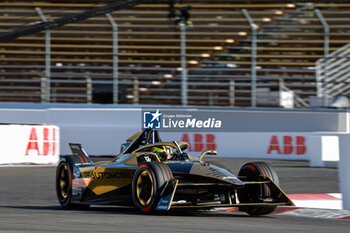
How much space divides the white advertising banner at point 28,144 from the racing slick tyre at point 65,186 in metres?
7.32

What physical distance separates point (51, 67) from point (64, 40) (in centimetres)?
130

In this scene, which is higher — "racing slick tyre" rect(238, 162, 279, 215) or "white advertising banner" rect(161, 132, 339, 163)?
"white advertising banner" rect(161, 132, 339, 163)

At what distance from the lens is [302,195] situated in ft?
35.7

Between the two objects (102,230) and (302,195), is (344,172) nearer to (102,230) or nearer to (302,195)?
(302,195)

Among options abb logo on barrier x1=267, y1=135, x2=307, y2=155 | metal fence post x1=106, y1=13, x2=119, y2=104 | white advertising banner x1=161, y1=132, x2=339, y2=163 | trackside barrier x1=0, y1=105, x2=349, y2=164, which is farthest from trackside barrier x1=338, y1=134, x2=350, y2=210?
metal fence post x1=106, y1=13, x2=119, y2=104

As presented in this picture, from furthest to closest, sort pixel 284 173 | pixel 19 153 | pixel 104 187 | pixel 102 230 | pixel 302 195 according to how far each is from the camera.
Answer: pixel 19 153 < pixel 284 173 < pixel 302 195 < pixel 104 187 < pixel 102 230

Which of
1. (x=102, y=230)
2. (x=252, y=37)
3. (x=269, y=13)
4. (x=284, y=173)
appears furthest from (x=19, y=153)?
(x=102, y=230)

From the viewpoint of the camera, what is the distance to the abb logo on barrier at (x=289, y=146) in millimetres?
18328

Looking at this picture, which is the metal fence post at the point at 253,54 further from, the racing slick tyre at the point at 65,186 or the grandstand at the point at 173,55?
the racing slick tyre at the point at 65,186

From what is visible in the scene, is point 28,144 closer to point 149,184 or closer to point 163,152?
point 163,152

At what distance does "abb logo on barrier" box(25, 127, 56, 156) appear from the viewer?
16.7m

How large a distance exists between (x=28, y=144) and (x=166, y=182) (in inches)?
388

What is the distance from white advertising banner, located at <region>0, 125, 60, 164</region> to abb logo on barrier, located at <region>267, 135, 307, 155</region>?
18.3ft

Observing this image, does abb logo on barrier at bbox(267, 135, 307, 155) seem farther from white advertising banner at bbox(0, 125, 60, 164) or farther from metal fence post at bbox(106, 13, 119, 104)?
white advertising banner at bbox(0, 125, 60, 164)
